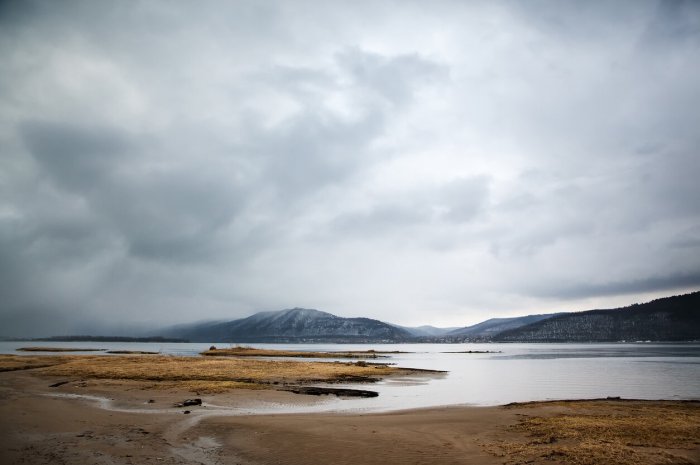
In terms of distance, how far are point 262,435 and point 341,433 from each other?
172 inches

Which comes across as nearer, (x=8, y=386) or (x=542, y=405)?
(x=542, y=405)

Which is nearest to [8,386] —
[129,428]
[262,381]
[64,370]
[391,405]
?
[64,370]

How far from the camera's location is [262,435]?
22219mm

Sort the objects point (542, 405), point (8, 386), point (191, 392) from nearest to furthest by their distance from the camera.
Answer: point (542, 405) < point (191, 392) < point (8, 386)

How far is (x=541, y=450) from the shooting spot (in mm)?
18797

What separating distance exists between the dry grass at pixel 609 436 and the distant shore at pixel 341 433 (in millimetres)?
56

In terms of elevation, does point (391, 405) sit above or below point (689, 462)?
below

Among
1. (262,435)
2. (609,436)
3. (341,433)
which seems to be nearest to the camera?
(609,436)

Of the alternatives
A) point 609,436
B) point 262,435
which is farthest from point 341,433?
point 609,436

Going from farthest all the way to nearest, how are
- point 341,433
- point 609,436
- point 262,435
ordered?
point 341,433 → point 262,435 → point 609,436

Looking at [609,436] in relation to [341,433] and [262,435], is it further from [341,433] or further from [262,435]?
[262,435]

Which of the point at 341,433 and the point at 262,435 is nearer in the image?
the point at 262,435

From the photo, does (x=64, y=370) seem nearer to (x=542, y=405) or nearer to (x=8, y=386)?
(x=8, y=386)

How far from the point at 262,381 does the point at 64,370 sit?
107 feet
